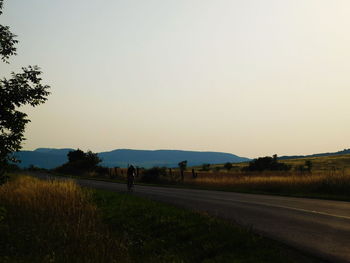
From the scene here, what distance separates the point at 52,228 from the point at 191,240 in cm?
461

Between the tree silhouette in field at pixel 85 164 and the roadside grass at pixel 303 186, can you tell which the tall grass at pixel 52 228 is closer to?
the roadside grass at pixel 303 186

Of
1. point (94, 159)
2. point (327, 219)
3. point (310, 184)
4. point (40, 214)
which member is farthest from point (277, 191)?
point (94, 159)

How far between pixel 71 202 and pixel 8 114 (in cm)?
635

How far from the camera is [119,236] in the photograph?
1209 cm

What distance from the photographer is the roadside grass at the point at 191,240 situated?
8750 mm

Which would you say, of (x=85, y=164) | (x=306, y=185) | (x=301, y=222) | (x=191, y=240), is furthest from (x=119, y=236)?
(x=85, y=164)

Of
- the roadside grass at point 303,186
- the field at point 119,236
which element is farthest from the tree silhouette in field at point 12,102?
the roadside grass at point 303,186

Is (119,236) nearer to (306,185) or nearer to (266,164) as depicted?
(306,185)

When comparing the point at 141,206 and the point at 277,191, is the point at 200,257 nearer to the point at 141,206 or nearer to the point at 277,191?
the point at 141,206

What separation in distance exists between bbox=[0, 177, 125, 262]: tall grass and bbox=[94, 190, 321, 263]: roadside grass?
80cm

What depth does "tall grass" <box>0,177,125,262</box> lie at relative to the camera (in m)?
9.45

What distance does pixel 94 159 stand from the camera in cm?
7075

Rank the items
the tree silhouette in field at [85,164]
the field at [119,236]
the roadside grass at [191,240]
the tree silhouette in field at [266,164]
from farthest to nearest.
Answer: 1. the tree silhouette in field at [85,164]
2. the tree silhouette in field at [266,164]
3. the field at [119,236]
4. the roadside grass at [191,240]

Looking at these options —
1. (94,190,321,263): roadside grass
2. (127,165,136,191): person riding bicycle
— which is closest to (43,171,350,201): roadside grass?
(127,165,136,191): person riding bicycle
